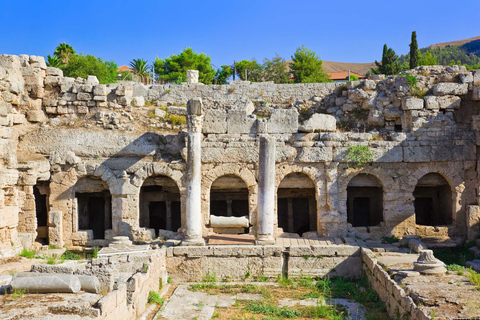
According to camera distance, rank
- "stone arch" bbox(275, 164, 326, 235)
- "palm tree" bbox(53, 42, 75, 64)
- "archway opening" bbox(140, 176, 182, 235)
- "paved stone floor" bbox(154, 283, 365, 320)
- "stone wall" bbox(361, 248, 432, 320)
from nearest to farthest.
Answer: "stone wall" bbox(361, 248, 432, 320) → "paved stone floor" bbox(154, 283, 365, 320) → "stone arch" bbox(275, 164, 326, 235) → "archway opening" bbox(140, 176, 182, 235) → "palm tree" bbox(53, 42, 75, 64)

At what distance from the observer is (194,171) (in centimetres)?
1645

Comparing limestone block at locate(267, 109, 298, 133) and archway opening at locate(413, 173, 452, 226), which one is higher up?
limestone block at locate(267, 109, 298, 133)

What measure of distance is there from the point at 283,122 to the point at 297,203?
14.2ft

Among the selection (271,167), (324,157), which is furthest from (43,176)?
(324,157)

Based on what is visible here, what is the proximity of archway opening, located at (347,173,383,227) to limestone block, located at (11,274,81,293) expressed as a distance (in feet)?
36.7

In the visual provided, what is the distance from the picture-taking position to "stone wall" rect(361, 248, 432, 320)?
9863mm

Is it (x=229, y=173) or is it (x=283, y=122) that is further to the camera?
(x=283, y=122)

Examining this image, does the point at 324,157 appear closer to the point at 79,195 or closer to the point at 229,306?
the point at 229,306

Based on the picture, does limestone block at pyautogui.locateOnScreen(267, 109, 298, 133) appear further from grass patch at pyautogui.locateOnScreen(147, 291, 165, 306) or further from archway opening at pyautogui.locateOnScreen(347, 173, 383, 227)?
grass patch at pyautogui.locateOnScreen(147, 291, 165, 306)

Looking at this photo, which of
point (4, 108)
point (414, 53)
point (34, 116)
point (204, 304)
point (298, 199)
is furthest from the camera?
point (414, 53)

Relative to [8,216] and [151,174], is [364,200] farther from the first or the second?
[8,216]

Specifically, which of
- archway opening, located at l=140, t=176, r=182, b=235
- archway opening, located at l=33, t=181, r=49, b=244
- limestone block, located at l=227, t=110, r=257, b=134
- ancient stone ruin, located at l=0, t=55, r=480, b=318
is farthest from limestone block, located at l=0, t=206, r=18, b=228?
limestone block, located at l=227, t=110, r=257, b=134

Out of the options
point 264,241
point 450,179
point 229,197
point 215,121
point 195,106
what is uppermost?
point 195,106

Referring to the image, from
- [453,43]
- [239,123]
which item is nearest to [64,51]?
[239,123]
